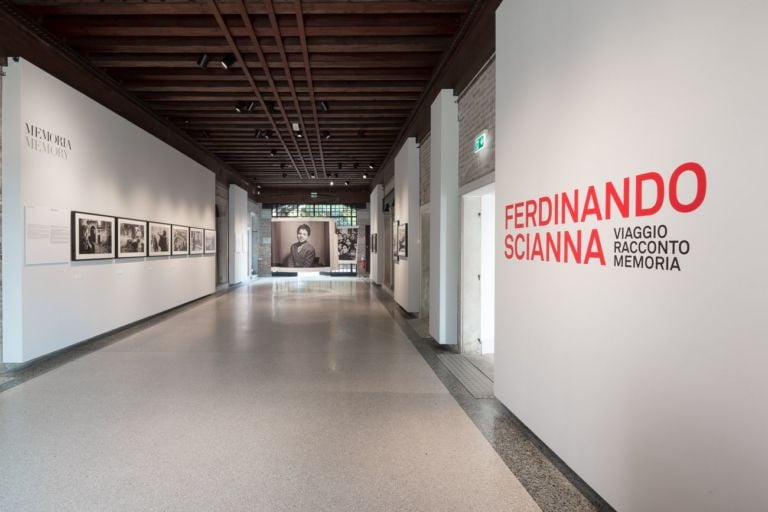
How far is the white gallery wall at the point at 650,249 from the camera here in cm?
186

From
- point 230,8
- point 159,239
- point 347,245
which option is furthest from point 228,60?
point 347,245

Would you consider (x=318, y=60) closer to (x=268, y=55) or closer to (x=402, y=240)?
(x=268, y=55)

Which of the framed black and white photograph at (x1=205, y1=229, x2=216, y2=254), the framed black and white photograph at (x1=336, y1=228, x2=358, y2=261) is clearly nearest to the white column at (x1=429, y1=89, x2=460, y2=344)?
the framed black and white photograph at (x1=205, y1=229, x2=216, y2=254)

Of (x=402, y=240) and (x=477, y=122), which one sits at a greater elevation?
(x=477, y=122)

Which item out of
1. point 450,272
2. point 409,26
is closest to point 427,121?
point 409,26

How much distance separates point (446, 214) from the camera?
7.09 meters

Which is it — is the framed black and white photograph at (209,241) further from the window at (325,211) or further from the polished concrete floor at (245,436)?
the window at (325,211)

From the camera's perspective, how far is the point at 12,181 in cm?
579

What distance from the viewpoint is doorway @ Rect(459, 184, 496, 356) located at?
6688 millimetres

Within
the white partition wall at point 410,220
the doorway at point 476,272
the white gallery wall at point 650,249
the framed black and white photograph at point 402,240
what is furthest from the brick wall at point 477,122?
the framed black and white photograph at point 402,240

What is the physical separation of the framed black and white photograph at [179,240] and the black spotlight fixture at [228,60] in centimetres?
487

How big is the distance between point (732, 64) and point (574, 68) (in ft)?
4.47

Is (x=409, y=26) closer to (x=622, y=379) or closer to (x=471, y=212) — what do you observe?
(x=471, y=212)

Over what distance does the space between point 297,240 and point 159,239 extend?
922 cm
